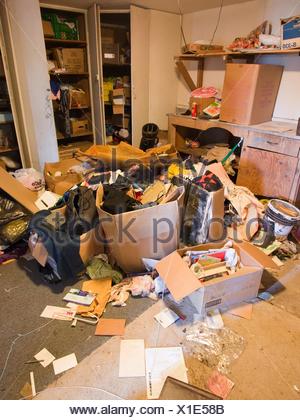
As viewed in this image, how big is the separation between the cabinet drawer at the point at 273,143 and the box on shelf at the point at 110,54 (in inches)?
83.8

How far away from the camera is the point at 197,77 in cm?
347

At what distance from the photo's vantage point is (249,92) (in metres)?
2.54

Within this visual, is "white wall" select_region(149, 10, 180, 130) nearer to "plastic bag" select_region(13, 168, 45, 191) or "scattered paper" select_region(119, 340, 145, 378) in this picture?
"plastic bag" select_region(13, 168, 45, 191)

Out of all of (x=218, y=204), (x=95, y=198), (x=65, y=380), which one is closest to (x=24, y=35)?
(x=95, y=198)

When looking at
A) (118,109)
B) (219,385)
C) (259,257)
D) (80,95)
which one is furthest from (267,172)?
(80,95)

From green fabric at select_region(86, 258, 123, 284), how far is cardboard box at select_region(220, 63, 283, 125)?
1.95 metres

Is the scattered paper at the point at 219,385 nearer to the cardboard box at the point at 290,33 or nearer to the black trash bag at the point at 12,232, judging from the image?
the black trash bag at the point at 12,232

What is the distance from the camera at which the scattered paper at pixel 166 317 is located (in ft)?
4.85

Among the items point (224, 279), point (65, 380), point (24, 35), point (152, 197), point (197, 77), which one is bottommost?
point (65, 380)

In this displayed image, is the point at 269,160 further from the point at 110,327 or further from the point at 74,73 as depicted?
the point at 74,73

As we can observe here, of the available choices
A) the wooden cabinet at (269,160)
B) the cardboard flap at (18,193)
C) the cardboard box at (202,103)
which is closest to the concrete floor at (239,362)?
the wooden cabinet at (269,160)

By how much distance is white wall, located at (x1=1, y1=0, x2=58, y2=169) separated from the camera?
2496 mm
